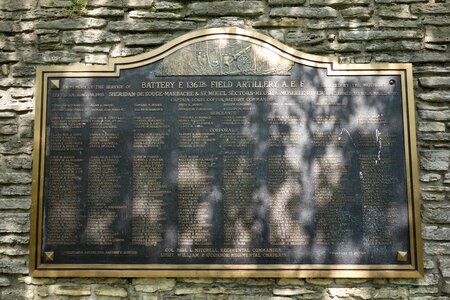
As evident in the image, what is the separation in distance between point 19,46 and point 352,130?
361cm

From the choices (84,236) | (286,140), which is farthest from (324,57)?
(84,236)

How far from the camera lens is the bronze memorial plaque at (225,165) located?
3.86 meters

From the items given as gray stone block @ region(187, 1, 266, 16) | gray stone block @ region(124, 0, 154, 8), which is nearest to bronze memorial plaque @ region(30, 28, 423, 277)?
gray stone block @ region(187, 1, 266, 16)

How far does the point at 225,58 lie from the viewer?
4176 mm

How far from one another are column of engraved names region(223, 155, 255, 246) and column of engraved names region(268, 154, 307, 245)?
20 centimetres

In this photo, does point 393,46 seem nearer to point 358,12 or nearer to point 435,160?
point 358,12

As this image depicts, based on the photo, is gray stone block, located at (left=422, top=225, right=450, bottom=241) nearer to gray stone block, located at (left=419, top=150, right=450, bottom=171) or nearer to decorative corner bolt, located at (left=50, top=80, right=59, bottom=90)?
gray stone block, located at (left=419, top=150, right=450, bottom=171)

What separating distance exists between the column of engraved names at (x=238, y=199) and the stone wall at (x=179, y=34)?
0.69 meters

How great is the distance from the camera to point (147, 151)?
13.1 feet

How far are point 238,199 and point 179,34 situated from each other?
187 cm

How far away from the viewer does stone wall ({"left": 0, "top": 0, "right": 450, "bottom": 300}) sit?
3.98 m

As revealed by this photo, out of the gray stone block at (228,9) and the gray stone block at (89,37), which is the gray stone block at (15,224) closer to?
the gray stone block at (89,37)

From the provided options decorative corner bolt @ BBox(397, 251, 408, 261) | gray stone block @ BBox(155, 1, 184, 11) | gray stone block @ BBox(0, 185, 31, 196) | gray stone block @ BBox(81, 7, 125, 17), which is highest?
gray stone block @ BBox(155, 1, 184, 11)

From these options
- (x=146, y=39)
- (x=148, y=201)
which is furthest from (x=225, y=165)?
(x=146, y=39)
